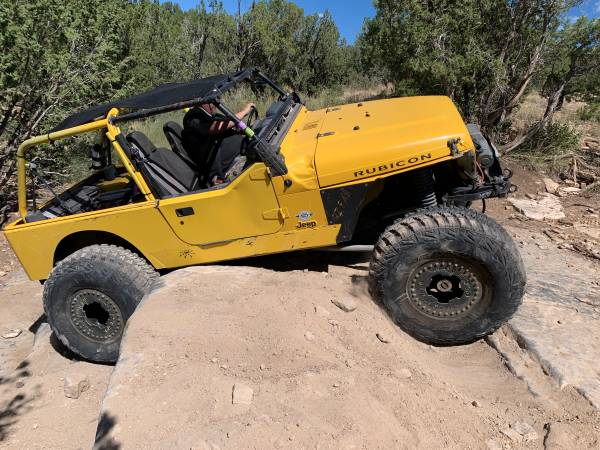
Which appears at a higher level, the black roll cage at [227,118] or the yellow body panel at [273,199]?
the black roll cage at [227,118]

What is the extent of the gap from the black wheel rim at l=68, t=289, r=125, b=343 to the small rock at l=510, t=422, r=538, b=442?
3.06m

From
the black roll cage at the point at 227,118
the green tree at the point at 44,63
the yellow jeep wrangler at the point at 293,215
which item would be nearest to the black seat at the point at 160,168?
the yellow jeep wrangler at the point at 293,215

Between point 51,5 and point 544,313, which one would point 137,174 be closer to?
point 544,313

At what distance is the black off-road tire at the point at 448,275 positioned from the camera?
3.04m

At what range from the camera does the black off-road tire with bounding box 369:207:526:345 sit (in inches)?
120

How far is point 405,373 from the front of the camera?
9.42 feet

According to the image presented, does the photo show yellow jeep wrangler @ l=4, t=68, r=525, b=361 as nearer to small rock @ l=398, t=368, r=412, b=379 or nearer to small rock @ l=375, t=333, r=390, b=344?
small rock @ l=375, t=333, r=390, b=344

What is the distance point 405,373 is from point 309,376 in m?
0.63

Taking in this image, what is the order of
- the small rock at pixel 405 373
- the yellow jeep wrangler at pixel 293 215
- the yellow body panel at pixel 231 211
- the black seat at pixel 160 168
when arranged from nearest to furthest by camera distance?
the small rock at pixel 405 373, the yellow jeep wrangler at pixel 293 215, the yellow body panel at pixel 231 211, the black seat at pixel 160 168

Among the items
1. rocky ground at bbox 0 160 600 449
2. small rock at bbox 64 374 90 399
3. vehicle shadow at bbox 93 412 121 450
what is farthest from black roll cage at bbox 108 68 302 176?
small rock at bbox 64 374 90 399

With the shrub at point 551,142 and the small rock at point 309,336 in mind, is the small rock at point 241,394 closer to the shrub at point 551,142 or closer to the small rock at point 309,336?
the small rock at point 309,336

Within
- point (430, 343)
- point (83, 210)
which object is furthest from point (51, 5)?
point (430, 343)

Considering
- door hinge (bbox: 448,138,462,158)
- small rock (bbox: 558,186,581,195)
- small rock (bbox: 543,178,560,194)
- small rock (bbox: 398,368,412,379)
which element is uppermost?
door hinge (bbox: 448,138,462,158)

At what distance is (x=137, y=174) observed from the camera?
3.46 meters
